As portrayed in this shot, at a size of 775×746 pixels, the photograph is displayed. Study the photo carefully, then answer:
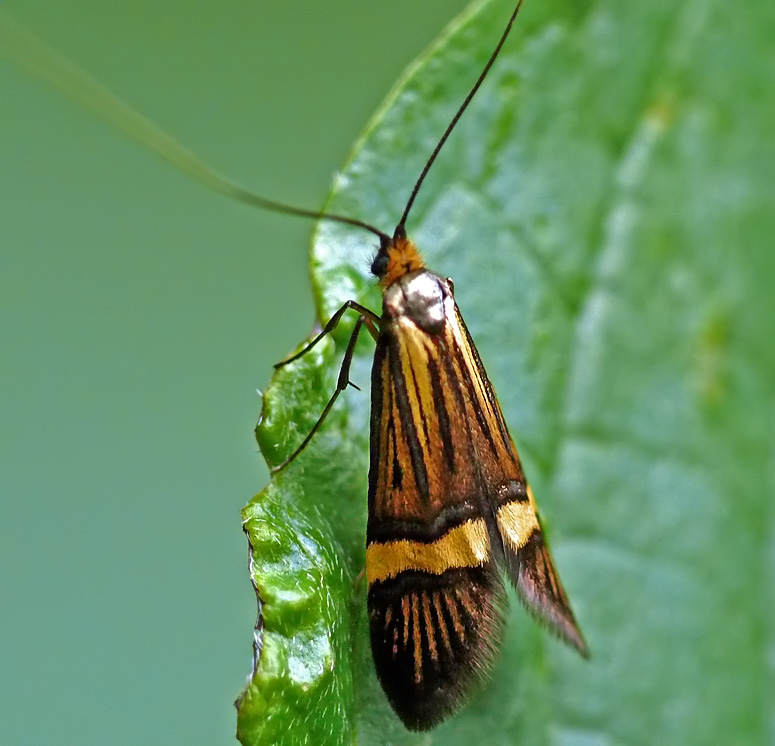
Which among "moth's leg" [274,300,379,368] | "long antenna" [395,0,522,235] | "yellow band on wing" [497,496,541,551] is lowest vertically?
"yellow band on wing" [497,496,541,551]

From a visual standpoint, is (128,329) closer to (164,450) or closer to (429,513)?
(164,450)

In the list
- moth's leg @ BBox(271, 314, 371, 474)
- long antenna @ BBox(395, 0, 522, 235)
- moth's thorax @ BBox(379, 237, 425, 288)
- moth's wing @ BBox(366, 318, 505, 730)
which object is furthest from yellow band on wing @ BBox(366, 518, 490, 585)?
long antenna @ BBox(395, 0, 522, 235)

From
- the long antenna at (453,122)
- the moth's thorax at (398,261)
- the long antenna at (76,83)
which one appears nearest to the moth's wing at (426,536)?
the moth's thorax at (398,261)

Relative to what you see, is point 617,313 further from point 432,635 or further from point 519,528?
point 432,635

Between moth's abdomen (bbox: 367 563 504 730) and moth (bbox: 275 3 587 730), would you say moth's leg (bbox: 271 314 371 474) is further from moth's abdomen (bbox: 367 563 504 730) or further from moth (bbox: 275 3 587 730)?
moth's abdomen (bbox: 367 563 504 730)

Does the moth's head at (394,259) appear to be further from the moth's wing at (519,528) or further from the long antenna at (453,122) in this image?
the moth's wing at (519,528)

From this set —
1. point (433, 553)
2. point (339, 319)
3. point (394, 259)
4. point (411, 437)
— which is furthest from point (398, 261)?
point (433, 553)

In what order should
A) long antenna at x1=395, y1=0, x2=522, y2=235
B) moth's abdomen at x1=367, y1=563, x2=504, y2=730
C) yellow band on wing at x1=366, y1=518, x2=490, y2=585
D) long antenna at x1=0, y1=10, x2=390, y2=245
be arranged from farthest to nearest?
long antenna at x1=395, y1=0, x2=522, y2=235 → yellow band on wing at x1=366, y1=518, x2=490, y2=585 → moth's abdomen at x1=367, y1=563, x2=504, y2=730 → long antenna at x1=0, y1=10, x2=390, y2=245
